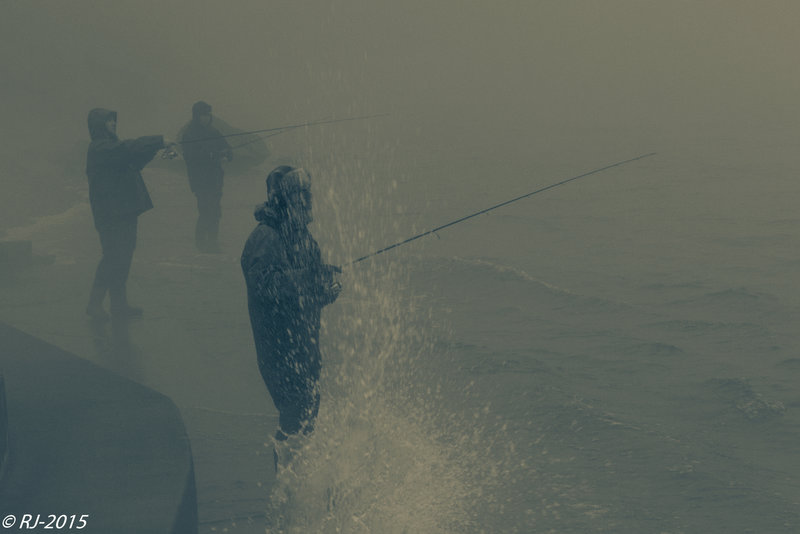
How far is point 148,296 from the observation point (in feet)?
37.8

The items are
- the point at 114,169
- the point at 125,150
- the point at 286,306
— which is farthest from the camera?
the point at 114,169

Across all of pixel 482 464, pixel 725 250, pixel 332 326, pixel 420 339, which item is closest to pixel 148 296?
pixel 332 326

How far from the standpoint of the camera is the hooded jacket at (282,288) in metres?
5.79

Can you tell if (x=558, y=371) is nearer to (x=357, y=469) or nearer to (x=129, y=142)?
(x=357, y=469)

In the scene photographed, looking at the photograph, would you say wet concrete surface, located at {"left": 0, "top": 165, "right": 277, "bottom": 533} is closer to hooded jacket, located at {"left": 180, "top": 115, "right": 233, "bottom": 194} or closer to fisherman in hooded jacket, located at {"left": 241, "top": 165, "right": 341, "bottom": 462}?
fisherman in hooded jacket, located at {"left": 241, "top": 165, "right": 341, "bottom": 462}

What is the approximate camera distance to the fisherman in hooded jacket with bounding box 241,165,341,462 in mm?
5746

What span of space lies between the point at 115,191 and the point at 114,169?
0.22 m

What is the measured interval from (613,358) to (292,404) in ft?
16.9

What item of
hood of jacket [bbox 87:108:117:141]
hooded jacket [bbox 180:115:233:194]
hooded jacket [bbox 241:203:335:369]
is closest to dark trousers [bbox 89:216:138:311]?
hood of jacket [bbox 87:108:117:141]

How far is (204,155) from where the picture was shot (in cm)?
1298

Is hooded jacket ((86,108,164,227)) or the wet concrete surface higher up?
hooded jacket ((86,108,164,227))

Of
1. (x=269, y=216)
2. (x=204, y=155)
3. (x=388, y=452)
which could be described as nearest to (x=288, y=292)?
(x=269, y=216)

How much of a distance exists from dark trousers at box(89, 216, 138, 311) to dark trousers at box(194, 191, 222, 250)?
3.46m

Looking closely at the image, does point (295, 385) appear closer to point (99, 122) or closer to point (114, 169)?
point (114, 169)
